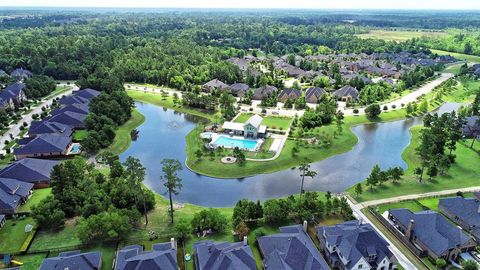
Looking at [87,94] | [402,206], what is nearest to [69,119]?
[87,94]

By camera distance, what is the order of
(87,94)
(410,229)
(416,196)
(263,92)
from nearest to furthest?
1. (410,229)
2. (416,196)
3. (87,94)
4. (263,92)

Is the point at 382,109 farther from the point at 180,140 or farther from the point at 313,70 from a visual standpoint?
the point at 180,140

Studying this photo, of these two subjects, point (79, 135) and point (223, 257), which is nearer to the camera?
point (223, 257)

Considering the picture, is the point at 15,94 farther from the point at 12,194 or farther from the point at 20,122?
the point at 12,194

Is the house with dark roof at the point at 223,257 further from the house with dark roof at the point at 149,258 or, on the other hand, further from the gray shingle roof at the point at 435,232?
the gray shingle roof at the point at 435,232

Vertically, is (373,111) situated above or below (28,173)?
above

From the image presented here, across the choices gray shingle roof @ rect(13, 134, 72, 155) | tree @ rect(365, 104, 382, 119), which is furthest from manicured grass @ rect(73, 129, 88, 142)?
tree @ rect(365, 104, 382, 119)

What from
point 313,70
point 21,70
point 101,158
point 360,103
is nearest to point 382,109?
point 360,103
